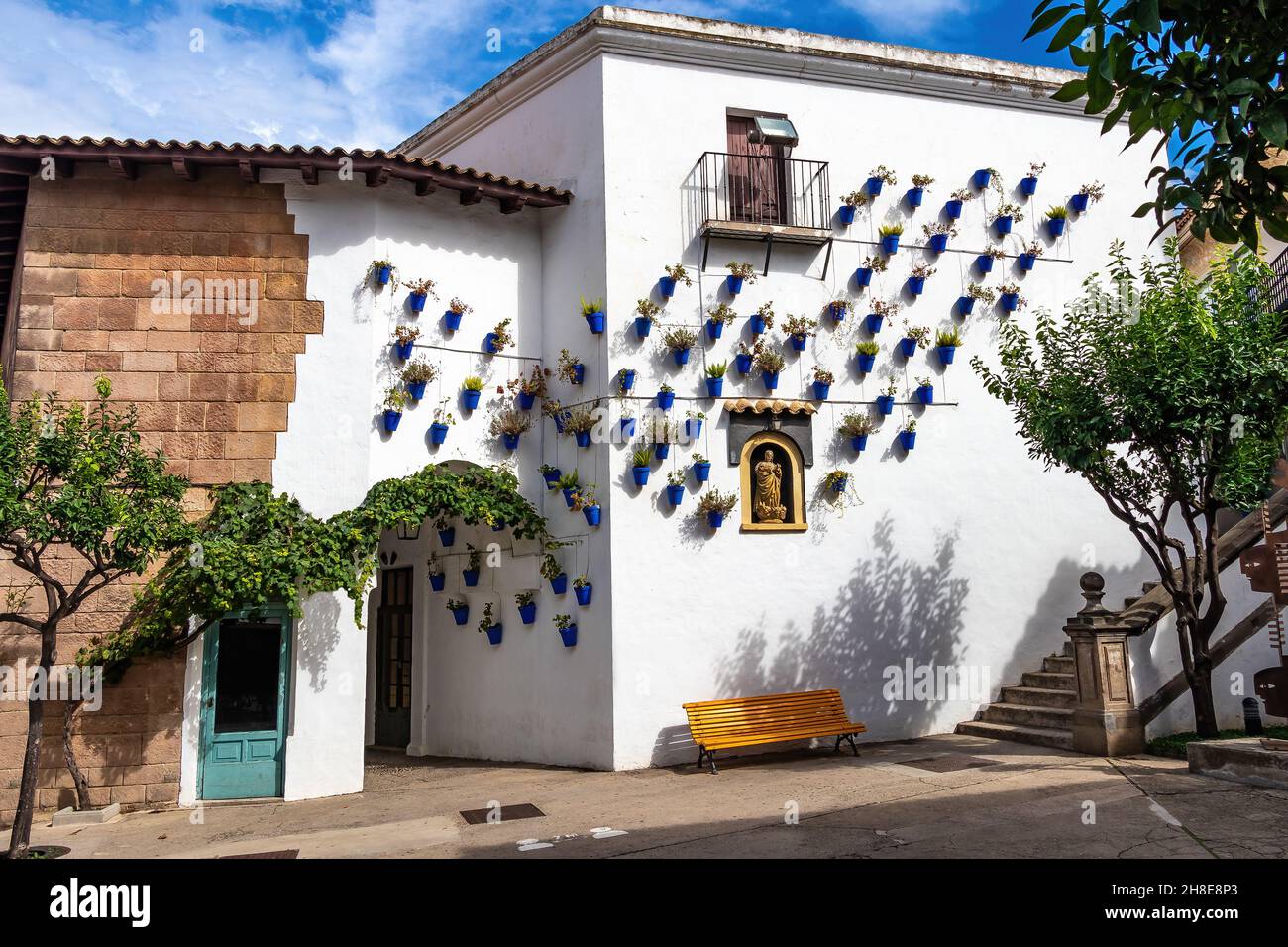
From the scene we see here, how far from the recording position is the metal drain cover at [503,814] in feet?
26.9

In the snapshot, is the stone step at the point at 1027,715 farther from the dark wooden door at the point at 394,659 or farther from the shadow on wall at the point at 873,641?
the dark wooden door at the point at 394,659

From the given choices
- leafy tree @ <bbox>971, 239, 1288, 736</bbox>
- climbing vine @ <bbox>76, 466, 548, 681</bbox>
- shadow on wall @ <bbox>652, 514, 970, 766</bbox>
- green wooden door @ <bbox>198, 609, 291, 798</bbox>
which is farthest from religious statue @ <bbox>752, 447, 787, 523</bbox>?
green wooden door @ <bbox>198, 609, 291, 798</bbox>

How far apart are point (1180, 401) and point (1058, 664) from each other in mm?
4130

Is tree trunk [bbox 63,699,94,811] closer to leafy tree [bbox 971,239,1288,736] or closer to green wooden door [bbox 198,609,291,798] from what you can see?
green wooden door [bbox 198,609,291,798]

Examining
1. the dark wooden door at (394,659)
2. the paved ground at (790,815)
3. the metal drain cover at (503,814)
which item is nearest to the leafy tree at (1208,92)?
the paved ground at (790,815)

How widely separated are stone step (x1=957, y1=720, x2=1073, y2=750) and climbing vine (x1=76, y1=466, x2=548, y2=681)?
624cm

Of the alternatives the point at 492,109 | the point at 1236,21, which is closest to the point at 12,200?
the point at 492,109

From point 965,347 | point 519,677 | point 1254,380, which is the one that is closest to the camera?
point 1254,380

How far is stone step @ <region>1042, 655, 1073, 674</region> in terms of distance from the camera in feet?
37.9

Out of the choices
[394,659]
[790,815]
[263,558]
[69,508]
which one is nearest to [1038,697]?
[790,815]

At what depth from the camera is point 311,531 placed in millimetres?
9602
